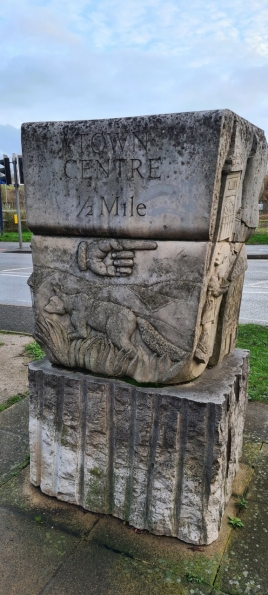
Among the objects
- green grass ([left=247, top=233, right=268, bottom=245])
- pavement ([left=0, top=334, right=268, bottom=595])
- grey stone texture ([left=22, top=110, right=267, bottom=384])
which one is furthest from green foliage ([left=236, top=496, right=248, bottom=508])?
green grass ([left=247, top=233, right=268, bottom=245])

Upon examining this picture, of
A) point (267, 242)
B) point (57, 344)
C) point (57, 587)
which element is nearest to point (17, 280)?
point (57, 344)

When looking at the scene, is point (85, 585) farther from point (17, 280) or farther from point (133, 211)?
point (17, 280)

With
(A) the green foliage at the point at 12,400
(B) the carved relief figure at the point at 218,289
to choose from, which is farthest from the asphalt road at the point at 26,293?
(B) the carved relief figure at the point at 218,289

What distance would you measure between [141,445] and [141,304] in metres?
0.71

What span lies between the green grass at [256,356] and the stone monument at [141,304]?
1461 millimetres

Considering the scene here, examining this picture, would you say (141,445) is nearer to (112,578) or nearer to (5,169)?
(112,578)

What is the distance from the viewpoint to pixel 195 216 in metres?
1.95

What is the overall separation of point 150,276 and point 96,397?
0.70 m

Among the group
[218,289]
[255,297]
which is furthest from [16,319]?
[218,289]

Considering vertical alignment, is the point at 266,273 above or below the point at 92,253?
below

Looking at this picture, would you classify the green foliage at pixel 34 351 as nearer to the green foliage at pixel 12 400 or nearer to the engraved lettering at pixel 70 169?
the green foliage at pixel 12 400

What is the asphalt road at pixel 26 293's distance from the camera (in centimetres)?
683

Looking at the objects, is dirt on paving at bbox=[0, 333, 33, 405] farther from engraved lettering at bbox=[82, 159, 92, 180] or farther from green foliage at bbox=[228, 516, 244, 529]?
engraved lettering at bbox=[82, 159, 92, 180]

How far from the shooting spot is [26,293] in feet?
29.3
